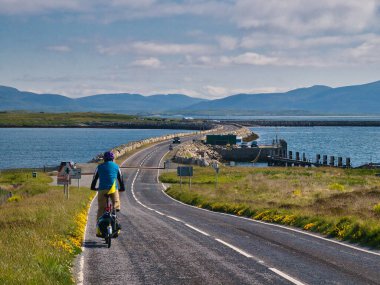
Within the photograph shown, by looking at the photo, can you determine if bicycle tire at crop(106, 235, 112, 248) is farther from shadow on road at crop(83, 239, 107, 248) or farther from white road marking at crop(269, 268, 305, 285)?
white road marking at crop(269, 268, 305, 285)

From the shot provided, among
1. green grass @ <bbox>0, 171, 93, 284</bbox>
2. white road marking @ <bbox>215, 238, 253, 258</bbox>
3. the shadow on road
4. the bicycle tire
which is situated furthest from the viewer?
the shadow on road

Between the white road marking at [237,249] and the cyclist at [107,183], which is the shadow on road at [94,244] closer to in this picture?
the cyclist at [107,183]

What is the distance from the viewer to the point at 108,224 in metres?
15.1

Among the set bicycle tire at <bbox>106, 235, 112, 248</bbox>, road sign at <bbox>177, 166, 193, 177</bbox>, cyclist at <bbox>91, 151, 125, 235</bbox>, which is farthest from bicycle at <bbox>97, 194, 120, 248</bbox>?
road sign at <bbox>177, 166, 193, 177</bbox>

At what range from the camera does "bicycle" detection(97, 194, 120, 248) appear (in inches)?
585

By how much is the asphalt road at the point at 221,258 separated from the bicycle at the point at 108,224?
301 mm

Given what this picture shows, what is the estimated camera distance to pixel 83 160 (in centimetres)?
12438

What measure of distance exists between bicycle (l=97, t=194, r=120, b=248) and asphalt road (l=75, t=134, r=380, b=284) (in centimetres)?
30

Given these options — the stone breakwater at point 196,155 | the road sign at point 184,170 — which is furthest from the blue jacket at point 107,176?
the stone breakwater at point 196,155

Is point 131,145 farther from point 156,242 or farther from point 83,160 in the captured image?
point 156,242

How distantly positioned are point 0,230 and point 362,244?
32.4ft

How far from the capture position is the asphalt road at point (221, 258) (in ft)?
37.0

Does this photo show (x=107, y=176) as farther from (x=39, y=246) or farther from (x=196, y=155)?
(x=196, y=155)

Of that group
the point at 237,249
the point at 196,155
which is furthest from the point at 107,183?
the point at 196,155
